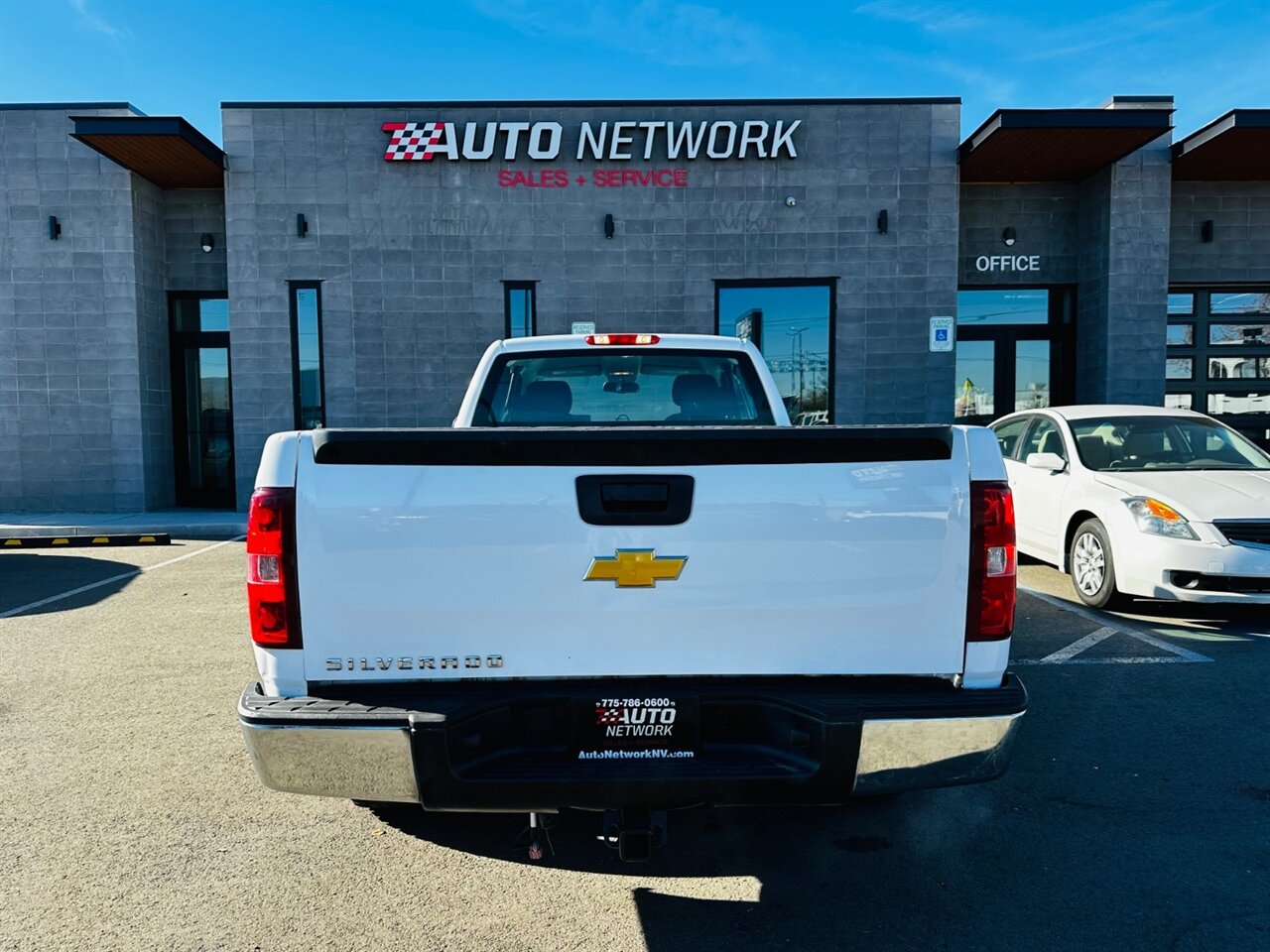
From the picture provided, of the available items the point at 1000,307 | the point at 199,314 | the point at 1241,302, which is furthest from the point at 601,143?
the point at 1241,302

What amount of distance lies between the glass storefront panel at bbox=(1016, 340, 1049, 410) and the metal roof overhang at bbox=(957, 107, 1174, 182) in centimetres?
274

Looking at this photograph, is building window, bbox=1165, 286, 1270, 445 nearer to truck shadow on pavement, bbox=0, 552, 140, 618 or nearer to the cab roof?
the cab roof

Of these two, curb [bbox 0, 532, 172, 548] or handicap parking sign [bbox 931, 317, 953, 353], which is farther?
handicap parking sign [bbox 931, 317, 953, 353]

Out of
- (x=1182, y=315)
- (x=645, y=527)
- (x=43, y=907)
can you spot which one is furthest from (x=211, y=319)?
(x=1182, y=315)

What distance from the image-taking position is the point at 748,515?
7.52 feet

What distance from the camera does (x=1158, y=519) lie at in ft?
19.6

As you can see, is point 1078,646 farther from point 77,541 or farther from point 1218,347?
point 1218,347

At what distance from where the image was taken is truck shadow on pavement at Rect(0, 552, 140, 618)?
7344 millimetres

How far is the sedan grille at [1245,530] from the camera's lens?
5.77m

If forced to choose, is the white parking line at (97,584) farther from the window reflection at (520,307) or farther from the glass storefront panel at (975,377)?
the glass storefront panel at (975,377)

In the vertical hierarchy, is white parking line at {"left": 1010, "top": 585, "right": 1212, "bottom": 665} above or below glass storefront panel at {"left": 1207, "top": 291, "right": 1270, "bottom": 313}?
below

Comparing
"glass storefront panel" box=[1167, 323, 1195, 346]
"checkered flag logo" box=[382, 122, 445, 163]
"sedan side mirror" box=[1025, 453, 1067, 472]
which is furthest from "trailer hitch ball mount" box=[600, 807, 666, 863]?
"glass storefront panel" box=[1167, 323, 1195, 346]

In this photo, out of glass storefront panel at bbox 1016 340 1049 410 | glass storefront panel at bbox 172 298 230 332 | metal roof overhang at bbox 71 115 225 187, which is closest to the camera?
metal roof overhang at bbox 71 115 225 187

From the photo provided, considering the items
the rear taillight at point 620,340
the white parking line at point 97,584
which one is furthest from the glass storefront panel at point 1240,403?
the white parking line at point 97,584
